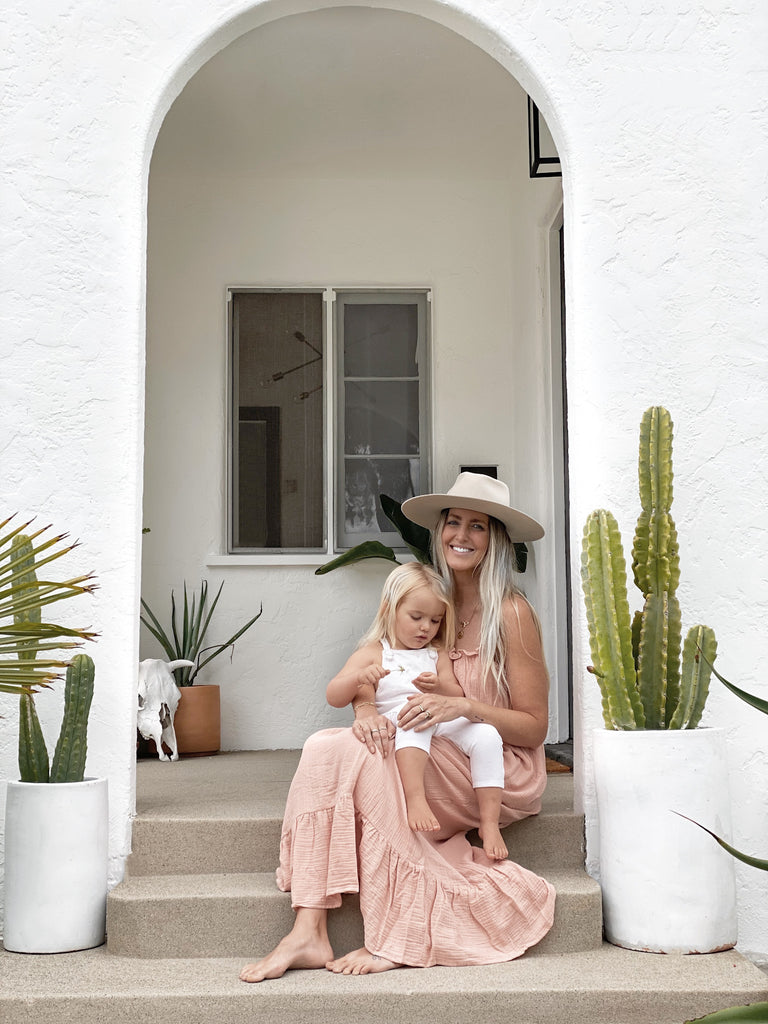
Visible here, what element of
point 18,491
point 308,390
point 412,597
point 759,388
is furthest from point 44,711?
point 308,390

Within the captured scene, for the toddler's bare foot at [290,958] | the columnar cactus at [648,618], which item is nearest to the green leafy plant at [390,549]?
the columnar cactus at [648,618]

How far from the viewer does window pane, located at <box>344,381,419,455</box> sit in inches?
225

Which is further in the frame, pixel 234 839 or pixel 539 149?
pixel 539 149

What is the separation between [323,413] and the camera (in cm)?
568

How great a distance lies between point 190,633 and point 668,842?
309 cm

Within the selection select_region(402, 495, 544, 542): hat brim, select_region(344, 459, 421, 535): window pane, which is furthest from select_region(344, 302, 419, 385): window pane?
select_region(402, 495, 544, 542): hat brim

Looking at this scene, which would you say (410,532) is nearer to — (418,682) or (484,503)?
(484,503)

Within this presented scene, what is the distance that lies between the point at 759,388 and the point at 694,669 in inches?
39.6

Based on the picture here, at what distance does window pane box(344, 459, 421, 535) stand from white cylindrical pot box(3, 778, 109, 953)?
2861mm

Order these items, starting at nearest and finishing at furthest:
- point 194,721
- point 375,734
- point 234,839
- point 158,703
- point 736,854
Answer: point 736,854, point 375,734, point 234,839, point 158,703, point 194,721

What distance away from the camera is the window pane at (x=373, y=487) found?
5.68 meters

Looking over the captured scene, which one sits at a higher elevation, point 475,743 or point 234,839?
point 475,743

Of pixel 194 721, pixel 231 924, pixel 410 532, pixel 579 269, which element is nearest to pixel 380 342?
pixel 410 532

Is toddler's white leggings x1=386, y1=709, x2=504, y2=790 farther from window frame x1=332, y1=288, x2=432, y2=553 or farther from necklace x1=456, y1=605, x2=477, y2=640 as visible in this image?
window frame x1=332, y1=288, x2=432, y2=553
